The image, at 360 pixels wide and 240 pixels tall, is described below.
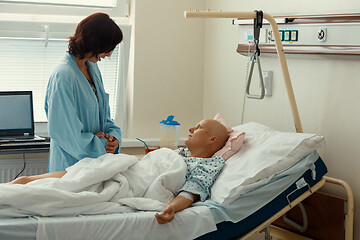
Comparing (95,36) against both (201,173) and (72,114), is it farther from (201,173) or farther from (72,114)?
(201,173)

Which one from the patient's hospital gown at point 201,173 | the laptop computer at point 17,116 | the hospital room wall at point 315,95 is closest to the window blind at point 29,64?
the laptop computer at point 17,116

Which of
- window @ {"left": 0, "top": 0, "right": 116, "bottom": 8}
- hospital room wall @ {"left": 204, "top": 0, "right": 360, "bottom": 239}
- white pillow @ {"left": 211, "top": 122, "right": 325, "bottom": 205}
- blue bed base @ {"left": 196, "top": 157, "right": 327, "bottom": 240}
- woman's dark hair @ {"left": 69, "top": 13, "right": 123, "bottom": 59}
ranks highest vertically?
window @ {"left": 0, "top": 0, "right": 116, "bottom": 8}

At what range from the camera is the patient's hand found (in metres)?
1.93

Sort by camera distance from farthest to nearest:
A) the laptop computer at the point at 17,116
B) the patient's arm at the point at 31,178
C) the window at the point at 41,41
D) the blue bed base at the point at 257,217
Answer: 1. the window at the point at 41,41
2. the laptop computer at the point at 17,116
3. the patient's arm at the point at 31,178
4. the blue bed base at the point at 257,217

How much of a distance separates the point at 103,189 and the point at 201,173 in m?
0.45

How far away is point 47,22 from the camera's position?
3.35 m

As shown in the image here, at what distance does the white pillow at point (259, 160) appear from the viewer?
7.00 feet

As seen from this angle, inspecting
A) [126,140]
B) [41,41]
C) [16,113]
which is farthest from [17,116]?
[126,140]

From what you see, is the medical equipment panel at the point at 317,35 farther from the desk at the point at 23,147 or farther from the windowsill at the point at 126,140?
the desk at the point at 23,147

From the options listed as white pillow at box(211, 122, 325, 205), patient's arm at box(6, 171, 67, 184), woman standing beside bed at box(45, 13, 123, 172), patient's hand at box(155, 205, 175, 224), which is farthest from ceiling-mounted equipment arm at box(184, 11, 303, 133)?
patient's arm at box(6, 171, 67, 184)

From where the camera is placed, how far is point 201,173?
7.54 ft

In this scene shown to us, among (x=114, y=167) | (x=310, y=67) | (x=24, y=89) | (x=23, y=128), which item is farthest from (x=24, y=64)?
(x=310, y=67)

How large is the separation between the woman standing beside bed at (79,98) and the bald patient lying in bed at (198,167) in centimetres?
17

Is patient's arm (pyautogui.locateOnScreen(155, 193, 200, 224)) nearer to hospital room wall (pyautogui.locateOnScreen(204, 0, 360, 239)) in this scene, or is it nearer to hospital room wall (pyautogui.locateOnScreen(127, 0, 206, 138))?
hospital room wall (pyautogui.locateOnScreen(204, 0, 360, 239))
